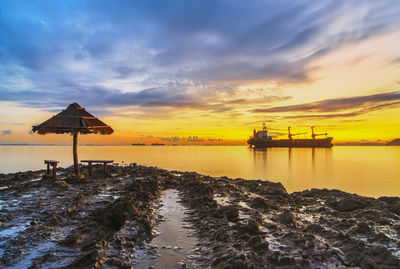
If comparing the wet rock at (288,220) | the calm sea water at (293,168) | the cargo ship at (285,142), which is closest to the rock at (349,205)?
the wet rock at (288,220)

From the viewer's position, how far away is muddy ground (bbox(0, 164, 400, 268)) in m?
4.37

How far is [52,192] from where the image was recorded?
401 inches

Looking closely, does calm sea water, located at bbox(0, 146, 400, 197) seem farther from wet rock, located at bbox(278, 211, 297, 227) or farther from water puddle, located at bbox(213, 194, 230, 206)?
wet rock, located at bbox(278, 211, 297, 227)

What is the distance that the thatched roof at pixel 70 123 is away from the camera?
1221 centimetres

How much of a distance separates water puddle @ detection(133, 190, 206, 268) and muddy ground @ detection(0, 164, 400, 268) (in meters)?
0.04

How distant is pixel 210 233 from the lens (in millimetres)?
5918

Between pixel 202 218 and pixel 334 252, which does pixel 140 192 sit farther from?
pixel 334 252

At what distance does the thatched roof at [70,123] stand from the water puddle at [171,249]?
25.9 feet

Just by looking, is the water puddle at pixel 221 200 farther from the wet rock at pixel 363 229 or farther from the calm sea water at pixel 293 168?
the calm sea water at pixel 293 168

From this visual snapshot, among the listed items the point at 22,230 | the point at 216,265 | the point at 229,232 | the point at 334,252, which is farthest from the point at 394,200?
the point at 22,230

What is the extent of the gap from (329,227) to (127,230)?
17.3 feet

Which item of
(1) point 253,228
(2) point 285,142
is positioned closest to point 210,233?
(1) point 253,228

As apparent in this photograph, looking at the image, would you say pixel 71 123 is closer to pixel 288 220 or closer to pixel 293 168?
pixel 288 220

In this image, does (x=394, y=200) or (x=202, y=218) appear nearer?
(x=202, y=218)
